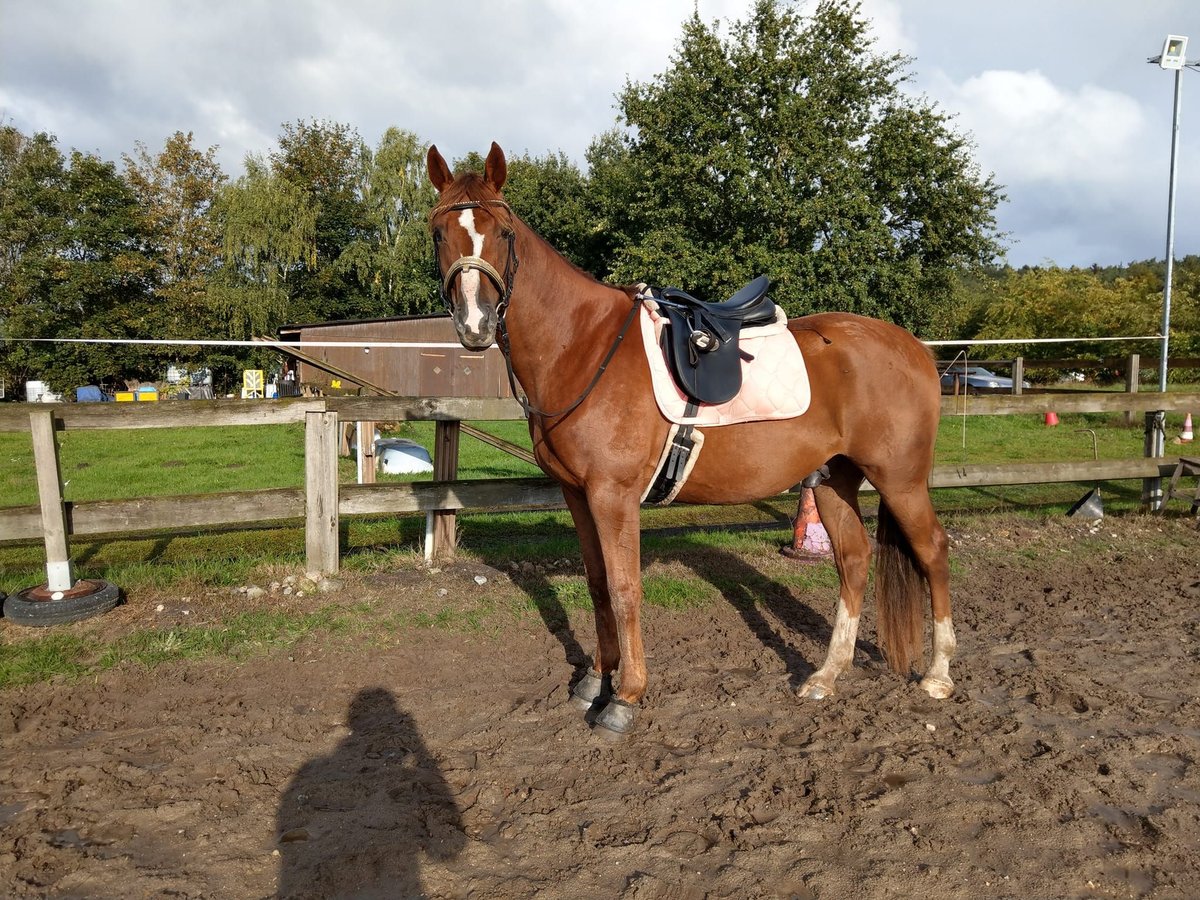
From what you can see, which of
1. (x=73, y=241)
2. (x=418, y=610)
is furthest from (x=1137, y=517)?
(x=73, y=241)

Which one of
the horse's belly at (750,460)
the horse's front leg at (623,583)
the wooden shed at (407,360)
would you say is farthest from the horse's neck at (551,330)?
the wooden shed at (407,360)

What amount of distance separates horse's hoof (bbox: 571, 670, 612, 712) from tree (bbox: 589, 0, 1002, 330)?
75.9ft

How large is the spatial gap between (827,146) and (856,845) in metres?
27.8

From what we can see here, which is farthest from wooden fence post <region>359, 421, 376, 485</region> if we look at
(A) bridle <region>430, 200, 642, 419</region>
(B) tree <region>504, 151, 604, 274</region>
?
(B) tree <region>504, 151, 604, 274</region>

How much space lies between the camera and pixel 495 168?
11.6 ft

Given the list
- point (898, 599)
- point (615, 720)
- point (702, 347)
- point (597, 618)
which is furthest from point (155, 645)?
point (898, 599)

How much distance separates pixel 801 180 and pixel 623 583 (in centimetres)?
2622

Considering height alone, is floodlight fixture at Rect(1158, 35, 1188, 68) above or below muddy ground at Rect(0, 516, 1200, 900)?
above

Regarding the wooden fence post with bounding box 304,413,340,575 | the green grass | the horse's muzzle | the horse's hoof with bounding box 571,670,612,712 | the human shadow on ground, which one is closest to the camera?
the human shadow on ground

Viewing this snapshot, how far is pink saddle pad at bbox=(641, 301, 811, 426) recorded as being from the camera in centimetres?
373

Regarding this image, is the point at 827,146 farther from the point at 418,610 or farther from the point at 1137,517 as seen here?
the point at 418,610

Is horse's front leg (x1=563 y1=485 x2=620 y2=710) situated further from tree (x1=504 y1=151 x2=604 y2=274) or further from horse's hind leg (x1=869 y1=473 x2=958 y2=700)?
tree (x1=504 y1=151 x2=604 y2=274)

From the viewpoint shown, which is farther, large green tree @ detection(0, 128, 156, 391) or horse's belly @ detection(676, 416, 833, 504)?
large green tree @ detection(0, 128, 156, 391)

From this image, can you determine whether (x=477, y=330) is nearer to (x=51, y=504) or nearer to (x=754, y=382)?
(x=754, y=382)
